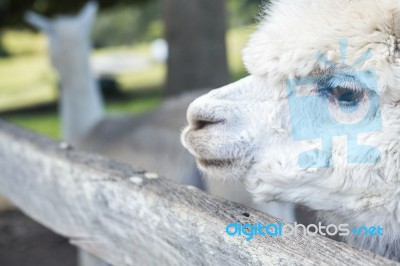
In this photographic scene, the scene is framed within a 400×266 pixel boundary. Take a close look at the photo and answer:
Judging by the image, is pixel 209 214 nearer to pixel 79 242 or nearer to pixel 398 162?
pixel 398 162

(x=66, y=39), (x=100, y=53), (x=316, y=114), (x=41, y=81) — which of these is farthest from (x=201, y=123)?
(x=100, y=53)

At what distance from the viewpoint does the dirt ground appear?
4008mm

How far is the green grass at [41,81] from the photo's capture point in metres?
9.81

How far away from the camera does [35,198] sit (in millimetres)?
2102

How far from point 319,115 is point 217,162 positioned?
27cm

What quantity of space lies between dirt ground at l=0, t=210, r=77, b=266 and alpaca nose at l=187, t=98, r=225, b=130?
9.27 feet

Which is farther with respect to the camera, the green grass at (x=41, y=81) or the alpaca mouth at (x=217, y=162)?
the green grass at (x=41, y=81)

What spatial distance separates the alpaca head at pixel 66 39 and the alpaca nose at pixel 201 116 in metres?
3.60

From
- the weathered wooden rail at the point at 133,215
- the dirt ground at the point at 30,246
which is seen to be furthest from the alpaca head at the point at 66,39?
the weathered wooden rail at the point at 133,215

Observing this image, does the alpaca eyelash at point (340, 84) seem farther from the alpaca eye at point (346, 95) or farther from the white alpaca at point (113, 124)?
the white alpaca at point (113, 124)

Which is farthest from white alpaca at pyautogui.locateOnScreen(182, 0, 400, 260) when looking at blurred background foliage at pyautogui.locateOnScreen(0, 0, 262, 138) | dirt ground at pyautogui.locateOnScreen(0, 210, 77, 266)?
blurred background foliage at pyautogui.locateOnScreen(0, 0, 262, 138)

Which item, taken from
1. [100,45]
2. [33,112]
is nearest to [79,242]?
[33,112]

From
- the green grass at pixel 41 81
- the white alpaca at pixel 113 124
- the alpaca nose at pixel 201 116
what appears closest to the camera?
the alpaca nose at pixel 201 116

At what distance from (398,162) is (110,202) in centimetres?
79
